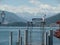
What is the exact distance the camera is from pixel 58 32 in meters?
18.5

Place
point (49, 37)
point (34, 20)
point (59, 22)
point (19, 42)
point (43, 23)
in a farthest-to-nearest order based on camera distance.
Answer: point (34, 20) < point (59, 22) < point (43, 23) < point (19, 42) < point (49, 37)

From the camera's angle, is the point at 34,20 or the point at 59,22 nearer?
the point at 59,22

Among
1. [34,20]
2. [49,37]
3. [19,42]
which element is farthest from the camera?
[34,20]

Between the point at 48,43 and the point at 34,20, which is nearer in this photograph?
the point at 48,43

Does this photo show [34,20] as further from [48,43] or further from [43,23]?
[48,43]

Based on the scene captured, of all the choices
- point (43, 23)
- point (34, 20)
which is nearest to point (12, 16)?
point (34, 20)

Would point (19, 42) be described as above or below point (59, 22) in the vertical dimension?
below

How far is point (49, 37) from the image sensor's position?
34.2 feet

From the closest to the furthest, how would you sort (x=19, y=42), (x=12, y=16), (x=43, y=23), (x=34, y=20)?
1. (x=19, y=42)
2. (x=43, y=23)
3. (x=34, y=20)
4. (x=12, y=16)

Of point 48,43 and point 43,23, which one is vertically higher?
point 43,23

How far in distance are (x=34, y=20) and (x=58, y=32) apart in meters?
2.93

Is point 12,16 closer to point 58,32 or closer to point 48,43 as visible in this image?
point 58,32

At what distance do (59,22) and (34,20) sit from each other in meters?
3.17

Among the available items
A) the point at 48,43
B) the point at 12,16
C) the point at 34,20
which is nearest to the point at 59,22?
the point at 34,20
